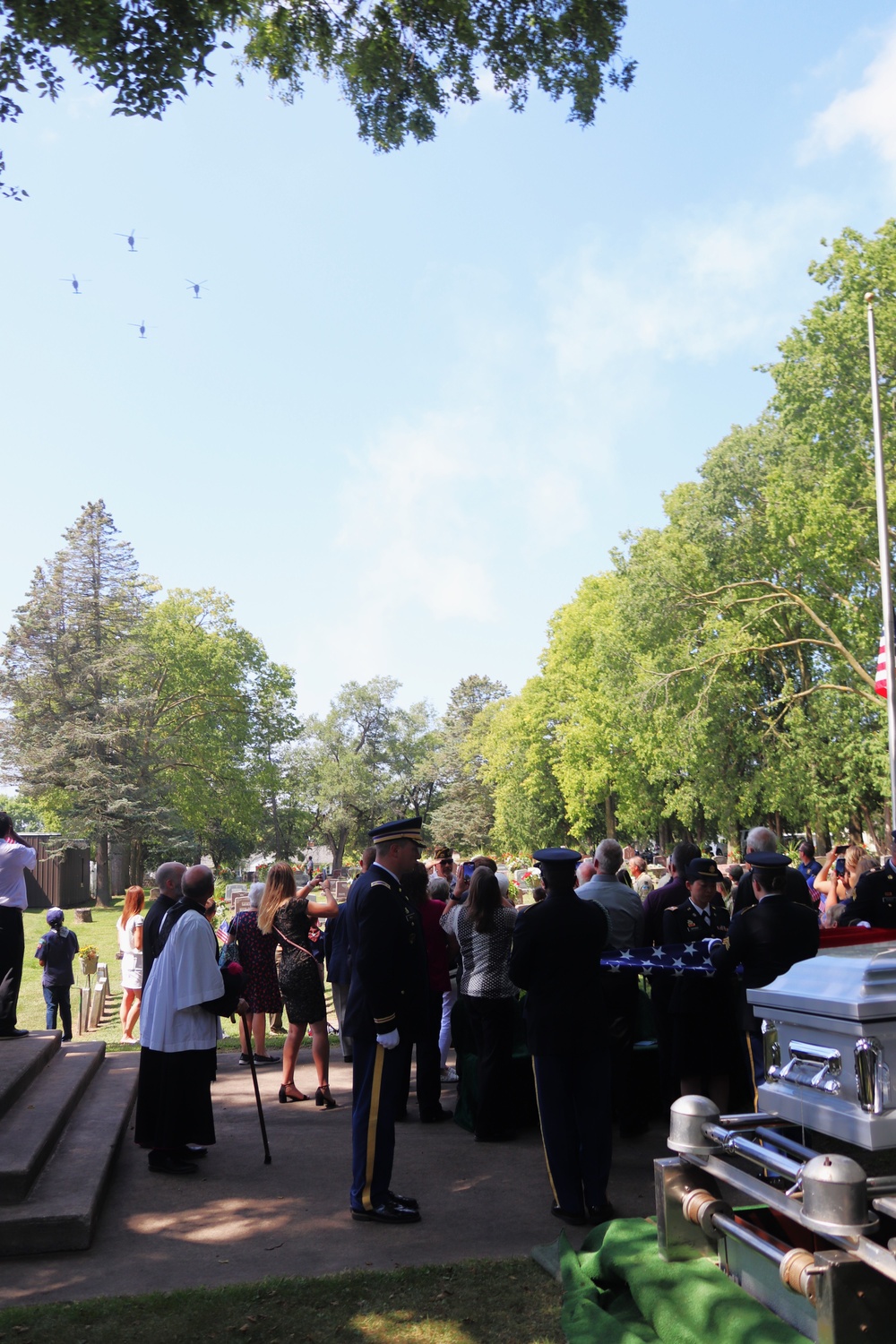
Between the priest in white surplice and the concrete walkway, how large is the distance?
24 cm

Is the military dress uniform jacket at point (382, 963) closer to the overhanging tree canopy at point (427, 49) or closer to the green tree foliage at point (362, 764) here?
the overhanging tree canopy at point (427, 49)

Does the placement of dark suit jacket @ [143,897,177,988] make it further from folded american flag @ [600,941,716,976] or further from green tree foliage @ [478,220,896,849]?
green tree foliage @ [478,220,896,849]

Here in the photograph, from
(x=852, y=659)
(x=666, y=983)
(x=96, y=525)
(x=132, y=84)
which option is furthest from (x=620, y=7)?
(x=96, y=525)

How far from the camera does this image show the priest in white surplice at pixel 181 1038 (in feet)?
23.4

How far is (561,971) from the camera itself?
6.14m

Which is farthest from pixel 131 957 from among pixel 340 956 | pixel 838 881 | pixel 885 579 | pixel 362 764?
pixel 362 764

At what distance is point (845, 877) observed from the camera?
14.3 m

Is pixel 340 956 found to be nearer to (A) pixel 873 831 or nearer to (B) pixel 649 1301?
(B) pixel 649 1301

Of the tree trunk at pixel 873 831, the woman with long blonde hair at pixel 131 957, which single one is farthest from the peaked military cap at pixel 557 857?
the tree trunk at pixel 873 831

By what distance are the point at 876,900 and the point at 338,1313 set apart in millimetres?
6462

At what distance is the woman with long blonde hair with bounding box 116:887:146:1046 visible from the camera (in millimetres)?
13227

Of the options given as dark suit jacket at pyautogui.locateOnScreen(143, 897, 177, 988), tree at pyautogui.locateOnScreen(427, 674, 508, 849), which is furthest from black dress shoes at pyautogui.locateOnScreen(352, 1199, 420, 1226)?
tree at pyautogui.locateOnScreen(427, 674, 508, 849)

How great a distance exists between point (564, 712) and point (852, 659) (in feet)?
85.3

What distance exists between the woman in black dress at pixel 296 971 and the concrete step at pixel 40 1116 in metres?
1.70
